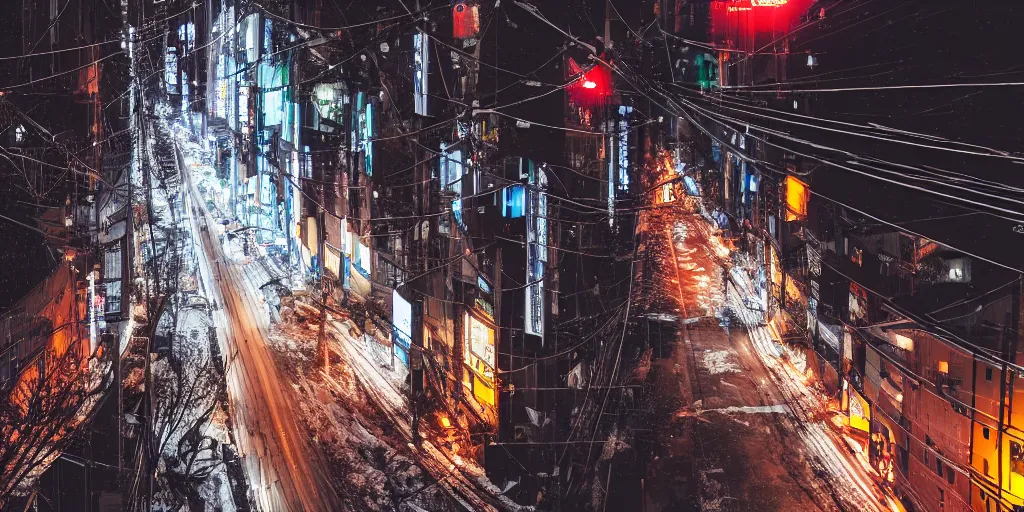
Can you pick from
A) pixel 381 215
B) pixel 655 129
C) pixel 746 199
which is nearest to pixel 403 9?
pixel 381 215

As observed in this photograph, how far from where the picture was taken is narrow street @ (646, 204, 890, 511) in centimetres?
495

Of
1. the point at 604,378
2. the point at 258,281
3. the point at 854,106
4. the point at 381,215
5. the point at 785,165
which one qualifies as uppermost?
the point at 854,106

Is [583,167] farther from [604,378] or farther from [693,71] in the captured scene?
[604,378]

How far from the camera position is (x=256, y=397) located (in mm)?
4855

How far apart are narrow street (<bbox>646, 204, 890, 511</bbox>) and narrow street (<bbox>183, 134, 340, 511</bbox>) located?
2.54 m

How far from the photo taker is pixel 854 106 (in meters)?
4.38

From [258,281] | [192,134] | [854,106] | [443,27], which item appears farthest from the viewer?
[443,27]

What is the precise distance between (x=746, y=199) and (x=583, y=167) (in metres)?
1.31

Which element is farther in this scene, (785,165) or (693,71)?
(693,71)

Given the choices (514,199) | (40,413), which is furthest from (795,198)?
(40,413)

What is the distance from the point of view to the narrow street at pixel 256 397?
4.56m

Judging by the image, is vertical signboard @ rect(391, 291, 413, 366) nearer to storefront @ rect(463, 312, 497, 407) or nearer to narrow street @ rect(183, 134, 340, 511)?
storefront @ rect(463, 312, 497, 407)

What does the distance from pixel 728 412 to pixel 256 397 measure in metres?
3.64

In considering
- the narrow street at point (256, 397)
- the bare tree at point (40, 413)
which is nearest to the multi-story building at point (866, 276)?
the narrow street at point (256, 397)
